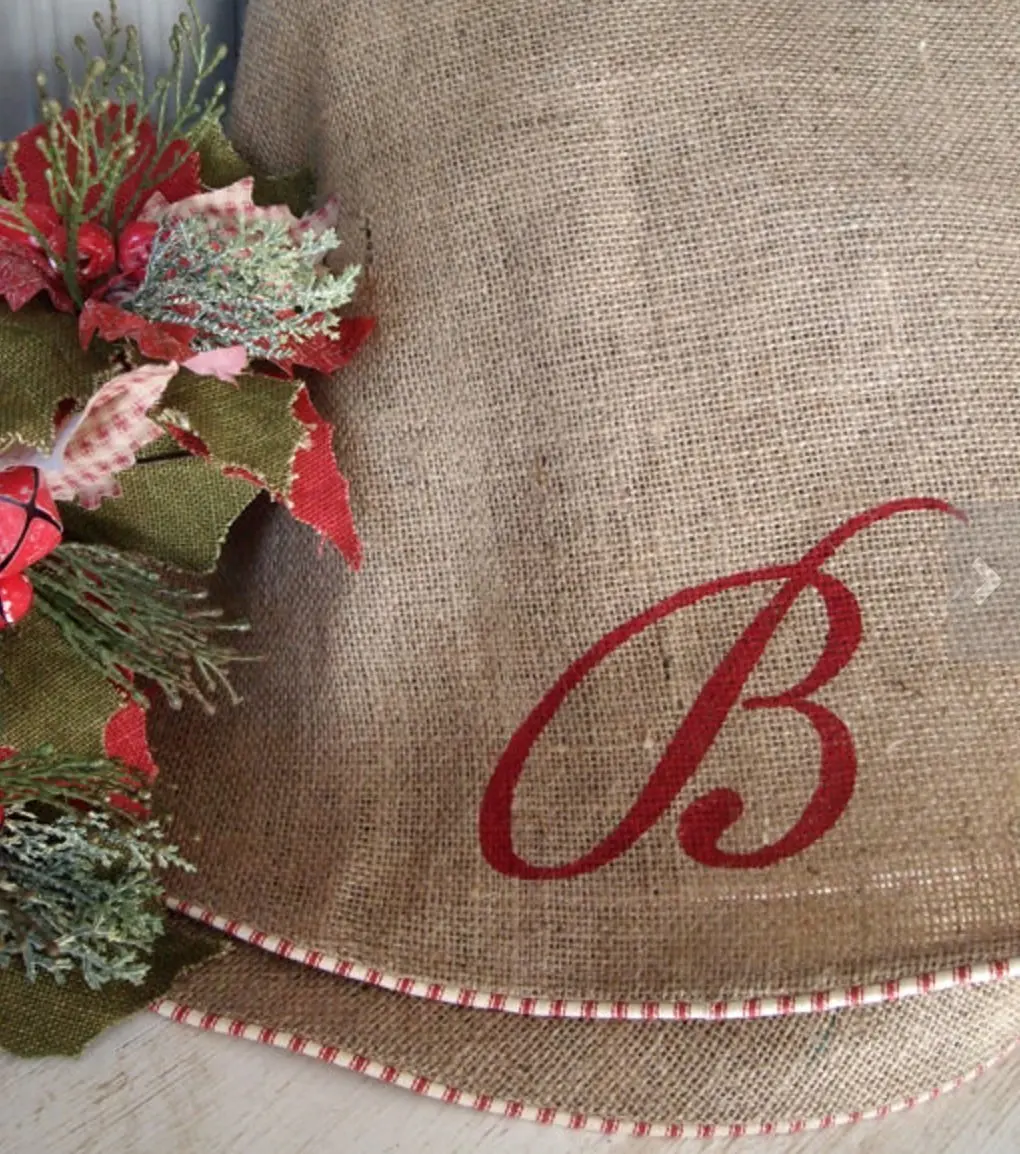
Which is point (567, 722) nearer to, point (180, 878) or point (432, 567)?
point (432, 567)

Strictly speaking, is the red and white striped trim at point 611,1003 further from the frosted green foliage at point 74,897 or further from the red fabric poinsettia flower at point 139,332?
the red fabric poinsettia flower at point 139,332

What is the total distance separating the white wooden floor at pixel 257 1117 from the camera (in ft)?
2.02

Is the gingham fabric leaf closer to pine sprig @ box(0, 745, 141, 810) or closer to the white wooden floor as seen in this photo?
pine sprig @ box(0, 745, 141, 810)

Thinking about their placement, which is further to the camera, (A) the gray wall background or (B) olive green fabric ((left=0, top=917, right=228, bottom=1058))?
(A) the gray wall background

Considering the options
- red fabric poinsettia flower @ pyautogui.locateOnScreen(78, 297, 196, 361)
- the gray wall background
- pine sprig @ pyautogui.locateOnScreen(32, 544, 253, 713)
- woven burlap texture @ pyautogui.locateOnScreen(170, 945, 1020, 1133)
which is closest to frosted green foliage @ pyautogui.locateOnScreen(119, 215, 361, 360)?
red fabric poinsettia flower @ pyautogui.locateOnScreen(78, 297, 196, 361)

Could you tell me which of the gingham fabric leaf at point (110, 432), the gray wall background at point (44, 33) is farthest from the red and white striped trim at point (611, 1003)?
the gray wall background at point (44, 33)

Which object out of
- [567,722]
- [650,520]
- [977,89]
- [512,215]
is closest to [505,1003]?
[567,722]

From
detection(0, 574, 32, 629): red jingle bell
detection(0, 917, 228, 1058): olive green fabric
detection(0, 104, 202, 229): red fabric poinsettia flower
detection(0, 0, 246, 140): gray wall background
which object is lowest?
detection(0, 917, 228, 1058): olive green fabric

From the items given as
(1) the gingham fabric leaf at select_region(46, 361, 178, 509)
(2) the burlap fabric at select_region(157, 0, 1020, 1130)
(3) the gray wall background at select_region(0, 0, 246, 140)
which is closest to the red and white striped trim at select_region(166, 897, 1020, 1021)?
(2) the burlap fabric at select_region(157, 0, 1020, 1130)

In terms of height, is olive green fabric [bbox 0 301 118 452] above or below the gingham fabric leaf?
above

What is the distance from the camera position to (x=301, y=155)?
2.45ft

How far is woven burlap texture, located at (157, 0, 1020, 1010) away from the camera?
2.05 feet

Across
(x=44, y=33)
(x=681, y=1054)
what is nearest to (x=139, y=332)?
(x=44, y=33)

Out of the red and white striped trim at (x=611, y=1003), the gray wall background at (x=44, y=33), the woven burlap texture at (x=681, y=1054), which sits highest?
the gray wall background at (x=44, y=33)
